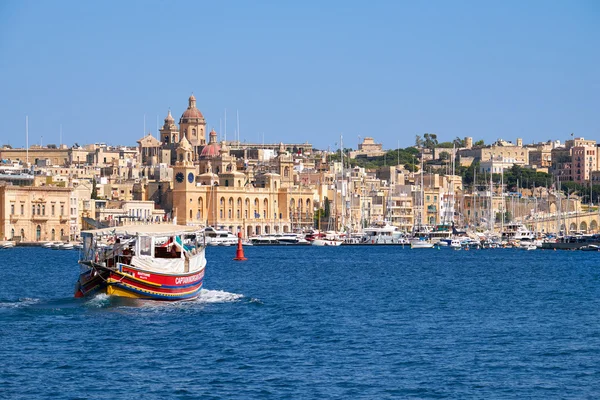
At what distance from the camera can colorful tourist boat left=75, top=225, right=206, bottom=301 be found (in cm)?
3453

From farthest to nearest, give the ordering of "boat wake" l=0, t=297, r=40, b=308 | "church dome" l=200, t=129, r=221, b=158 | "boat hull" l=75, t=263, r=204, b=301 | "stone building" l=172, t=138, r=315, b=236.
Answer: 1. "church dome" l=200, t=129, r=221, b=158
2. "stone building" l=172, t=138, r=315, b=236
3. "boat wake" l=0, t=297, r=40, b=308
4. "boat hull" l=75, t=263, r=204, b=301

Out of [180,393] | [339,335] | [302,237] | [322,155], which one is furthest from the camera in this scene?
[322,155]

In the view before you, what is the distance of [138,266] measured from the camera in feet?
115

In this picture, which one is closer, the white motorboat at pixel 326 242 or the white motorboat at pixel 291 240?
the white motorboat at pixel 326 242

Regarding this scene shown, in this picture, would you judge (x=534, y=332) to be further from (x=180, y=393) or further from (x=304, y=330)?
(x=180, y=393)

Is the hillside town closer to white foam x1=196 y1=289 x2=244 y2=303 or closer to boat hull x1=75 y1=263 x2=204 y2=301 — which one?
white foam x1=196 y1=289 x2=244 y2=303

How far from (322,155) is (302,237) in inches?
3149

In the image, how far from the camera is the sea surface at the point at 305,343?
2445cm

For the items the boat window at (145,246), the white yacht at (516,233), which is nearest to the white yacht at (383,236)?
the white yacht at (516,233)

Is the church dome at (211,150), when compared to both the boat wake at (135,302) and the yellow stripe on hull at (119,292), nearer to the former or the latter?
the boat wake at (135,302)

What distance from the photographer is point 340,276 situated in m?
56.6

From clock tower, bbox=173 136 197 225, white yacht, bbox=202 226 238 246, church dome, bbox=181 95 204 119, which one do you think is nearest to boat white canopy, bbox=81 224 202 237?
white yacht, bbox=202 226 238 246

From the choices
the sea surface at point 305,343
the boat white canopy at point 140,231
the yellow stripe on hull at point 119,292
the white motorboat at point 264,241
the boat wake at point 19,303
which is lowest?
the white motorboat at point 264,241

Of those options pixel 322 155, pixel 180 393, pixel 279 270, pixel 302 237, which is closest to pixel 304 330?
pixel 180 393
